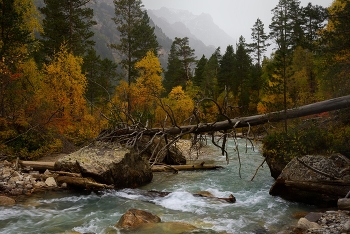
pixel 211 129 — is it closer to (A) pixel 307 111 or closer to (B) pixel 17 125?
(A) pixel 307 111

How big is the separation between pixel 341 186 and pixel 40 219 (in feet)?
30.3

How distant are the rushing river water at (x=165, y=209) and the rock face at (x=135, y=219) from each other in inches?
11.8

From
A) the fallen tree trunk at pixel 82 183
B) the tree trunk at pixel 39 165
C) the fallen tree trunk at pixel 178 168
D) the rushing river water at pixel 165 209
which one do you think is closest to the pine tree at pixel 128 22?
the fallen tree trunk at pixel 178 168

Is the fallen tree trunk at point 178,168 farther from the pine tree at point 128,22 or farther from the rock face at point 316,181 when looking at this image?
the pine tree at point 128,22

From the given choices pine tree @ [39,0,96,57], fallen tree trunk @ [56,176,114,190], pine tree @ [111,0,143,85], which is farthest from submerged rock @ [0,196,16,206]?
pine tree @ [111,0,143,85]

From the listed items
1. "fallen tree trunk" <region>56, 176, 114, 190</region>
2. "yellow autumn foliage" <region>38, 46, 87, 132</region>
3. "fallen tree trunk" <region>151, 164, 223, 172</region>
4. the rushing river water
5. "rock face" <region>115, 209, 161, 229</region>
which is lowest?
the rushing river water

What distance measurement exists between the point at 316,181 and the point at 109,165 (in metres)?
7.43

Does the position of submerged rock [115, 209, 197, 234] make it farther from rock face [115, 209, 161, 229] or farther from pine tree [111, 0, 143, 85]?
pine tree [111, 0, 143, 85]

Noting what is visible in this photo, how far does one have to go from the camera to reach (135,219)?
24.7 ft

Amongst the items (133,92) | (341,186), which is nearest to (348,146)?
(341,186)

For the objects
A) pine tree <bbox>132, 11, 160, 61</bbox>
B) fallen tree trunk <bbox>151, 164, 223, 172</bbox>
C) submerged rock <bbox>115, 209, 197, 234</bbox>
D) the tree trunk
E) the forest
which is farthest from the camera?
pine tree <bbox>132, 11, 160, 61</bbox>

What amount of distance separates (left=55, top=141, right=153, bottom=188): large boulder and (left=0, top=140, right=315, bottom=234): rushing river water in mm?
524

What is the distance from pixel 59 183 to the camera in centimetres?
1092

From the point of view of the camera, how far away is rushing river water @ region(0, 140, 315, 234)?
24.9 ft
